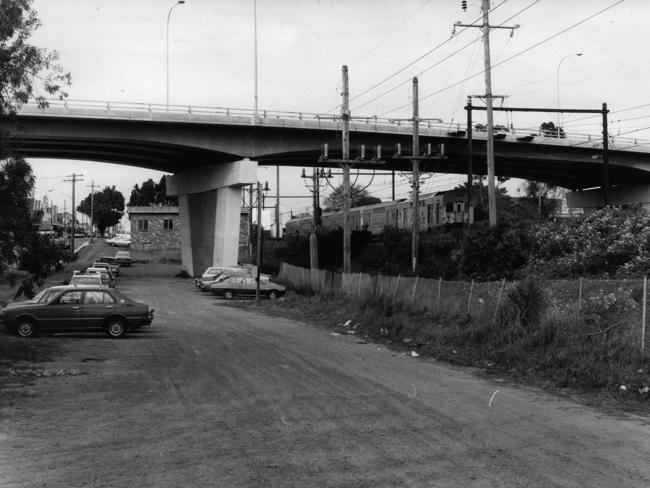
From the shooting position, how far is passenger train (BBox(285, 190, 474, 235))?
54.9 m

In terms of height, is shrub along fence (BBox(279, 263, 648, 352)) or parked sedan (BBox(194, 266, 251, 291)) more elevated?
shrub along fence (BBox(279, 263, 648, 352))

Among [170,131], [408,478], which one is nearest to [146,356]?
[408,478]

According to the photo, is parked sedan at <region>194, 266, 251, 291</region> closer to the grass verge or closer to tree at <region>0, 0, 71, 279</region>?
the grass verge

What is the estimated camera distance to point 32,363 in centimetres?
1653

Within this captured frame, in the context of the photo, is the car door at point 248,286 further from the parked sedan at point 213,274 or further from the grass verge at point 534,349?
the grass verge at point 534,349

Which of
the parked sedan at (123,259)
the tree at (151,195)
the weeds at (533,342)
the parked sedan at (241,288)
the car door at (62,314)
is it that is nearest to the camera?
the weeds at (533,342)

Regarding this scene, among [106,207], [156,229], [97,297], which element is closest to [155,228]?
[156,229]

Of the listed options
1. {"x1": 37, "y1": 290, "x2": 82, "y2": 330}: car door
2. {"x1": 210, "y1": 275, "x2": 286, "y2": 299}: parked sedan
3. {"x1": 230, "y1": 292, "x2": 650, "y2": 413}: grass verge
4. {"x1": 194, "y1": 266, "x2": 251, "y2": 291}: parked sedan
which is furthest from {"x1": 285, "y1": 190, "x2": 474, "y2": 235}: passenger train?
{"x1": 37, "y1": 290, "x2": 82, "y2": 330}: car door

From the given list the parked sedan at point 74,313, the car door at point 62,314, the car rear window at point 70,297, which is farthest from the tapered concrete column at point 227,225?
the car door at point 62,314

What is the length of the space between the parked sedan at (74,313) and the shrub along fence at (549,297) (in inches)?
355

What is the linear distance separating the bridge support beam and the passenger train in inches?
856

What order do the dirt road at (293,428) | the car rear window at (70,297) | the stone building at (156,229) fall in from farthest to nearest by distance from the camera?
the stone building at (156,229), the car rear window at (70,297), the dirt road at (293,428)

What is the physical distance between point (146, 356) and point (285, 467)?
11.4 m

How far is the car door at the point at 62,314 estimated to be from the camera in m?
22.6
